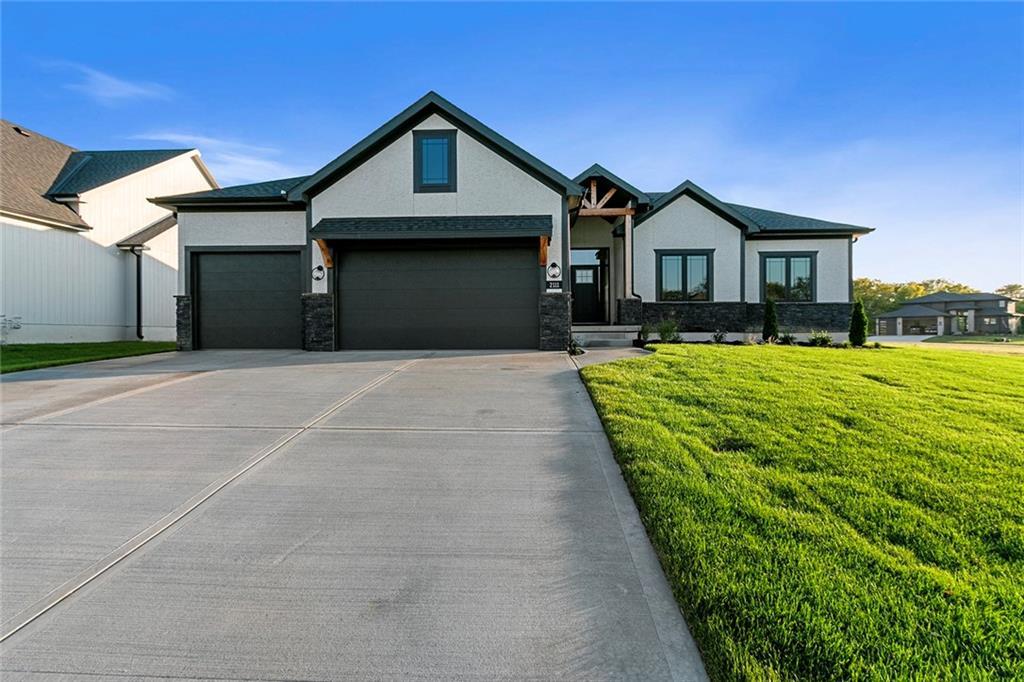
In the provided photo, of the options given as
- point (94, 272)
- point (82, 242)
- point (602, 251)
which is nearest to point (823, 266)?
point (602, 251)

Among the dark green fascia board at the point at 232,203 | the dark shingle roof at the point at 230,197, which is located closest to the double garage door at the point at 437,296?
the dark green fascia board at the point at 232,203

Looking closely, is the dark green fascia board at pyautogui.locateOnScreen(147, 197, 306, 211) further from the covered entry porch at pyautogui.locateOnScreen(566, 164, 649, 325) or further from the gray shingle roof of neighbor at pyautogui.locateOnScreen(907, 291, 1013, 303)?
the gray shingle roof of neighbor at pyautogui.locateOnScreen(907, 291, 1013, 303)

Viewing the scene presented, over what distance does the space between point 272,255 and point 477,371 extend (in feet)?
26.5

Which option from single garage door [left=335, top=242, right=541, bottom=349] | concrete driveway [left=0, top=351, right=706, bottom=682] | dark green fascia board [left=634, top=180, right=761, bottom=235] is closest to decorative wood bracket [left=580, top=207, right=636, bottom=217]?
dark green fascia board [left=634, top=180, right=761, bottom=235]

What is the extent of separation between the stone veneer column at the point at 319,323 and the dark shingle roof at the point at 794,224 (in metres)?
13.6

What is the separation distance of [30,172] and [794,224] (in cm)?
2734

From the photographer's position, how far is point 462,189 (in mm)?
12250

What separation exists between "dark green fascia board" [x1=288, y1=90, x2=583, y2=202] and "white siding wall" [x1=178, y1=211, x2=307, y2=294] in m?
1.00

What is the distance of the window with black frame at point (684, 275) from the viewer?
656 inches

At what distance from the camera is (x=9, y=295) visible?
1479cm

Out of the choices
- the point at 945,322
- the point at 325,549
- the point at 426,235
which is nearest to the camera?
the point at 325,549

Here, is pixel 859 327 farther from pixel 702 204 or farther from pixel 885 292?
pixel 885 292

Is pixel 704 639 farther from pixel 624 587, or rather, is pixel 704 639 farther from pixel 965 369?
pixel 965 369

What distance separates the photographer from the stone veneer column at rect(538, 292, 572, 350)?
1199cm
